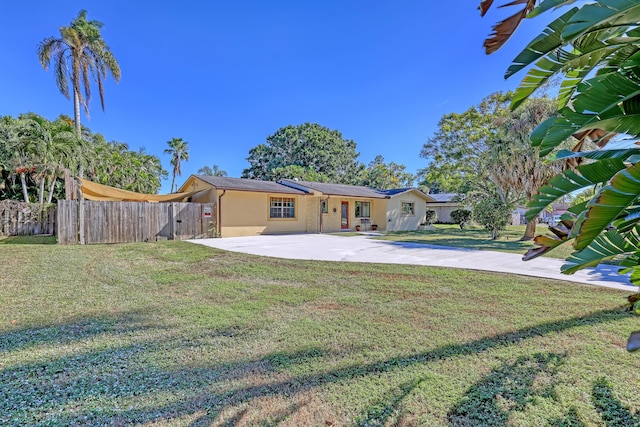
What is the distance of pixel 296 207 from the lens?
761 inches

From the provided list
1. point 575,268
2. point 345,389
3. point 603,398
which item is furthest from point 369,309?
point 575,268

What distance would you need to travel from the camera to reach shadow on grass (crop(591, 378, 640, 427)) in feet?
7.34

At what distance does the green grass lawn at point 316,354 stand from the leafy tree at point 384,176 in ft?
123

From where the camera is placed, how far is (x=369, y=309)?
4.83 meters

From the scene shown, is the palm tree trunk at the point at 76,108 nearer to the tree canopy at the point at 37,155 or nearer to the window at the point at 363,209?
the tree canopy at the point at 37,155

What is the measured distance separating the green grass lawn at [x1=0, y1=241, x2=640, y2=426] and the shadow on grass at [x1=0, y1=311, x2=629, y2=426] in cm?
1

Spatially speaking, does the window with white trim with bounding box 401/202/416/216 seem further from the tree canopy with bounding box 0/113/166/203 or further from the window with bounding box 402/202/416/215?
the tree canopy with bounding box 0/113/166/203

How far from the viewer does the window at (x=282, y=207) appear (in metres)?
18.3

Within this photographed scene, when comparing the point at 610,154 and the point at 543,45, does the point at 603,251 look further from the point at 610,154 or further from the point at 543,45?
the point at 543,45

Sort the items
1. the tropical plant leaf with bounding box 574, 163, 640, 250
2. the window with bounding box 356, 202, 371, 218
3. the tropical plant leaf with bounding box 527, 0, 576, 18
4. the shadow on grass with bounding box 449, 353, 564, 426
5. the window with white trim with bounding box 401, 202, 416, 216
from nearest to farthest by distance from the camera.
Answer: the tropical plant leaf with bounding box 574, 163, 640, 250
the tropical plant leaf with bounding box 527, 0, 576, 18
the shadow on grass with bounding box 449, 353, 564, 426
the window with bounding box 356, 202, 371, 218
the window with white trim with bounding box 401, 202, 416, 216

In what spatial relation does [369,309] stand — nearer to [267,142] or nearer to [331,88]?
[331,88]

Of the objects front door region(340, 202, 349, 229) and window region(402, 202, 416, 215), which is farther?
window region(402, 202, 416, 215)

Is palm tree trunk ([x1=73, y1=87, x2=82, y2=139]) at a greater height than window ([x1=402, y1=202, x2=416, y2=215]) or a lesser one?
greater

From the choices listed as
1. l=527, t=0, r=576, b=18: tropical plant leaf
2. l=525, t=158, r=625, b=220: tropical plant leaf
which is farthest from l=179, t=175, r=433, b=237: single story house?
l=527, t=0, r=576, b=18: tropical plant leaf
